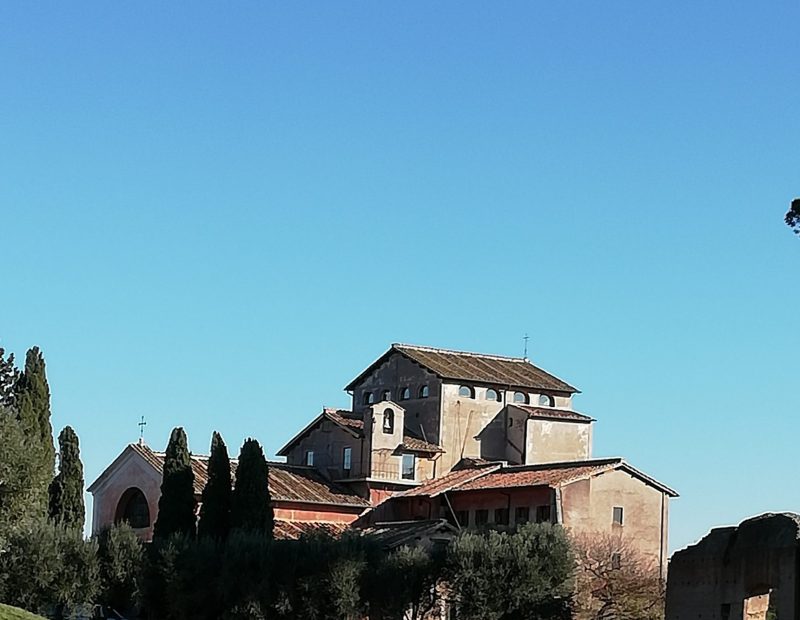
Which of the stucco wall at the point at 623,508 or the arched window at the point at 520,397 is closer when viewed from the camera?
the stucco wall at the point at 623,508

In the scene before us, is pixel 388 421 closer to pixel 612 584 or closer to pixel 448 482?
pixel 448 482

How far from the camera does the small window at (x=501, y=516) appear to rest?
5331 centimetres

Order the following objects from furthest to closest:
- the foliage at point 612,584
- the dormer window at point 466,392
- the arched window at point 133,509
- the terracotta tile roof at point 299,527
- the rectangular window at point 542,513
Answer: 1. the dormer window at point 466,392
2. the arched window at point 133,509
3. the terracotta tile roof at point 299,527
4. the rectangular window at point 542,513
5. the foliage at point 612,584

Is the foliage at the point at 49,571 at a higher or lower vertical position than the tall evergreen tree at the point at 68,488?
lower

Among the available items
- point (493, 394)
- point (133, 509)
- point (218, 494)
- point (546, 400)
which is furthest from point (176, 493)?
point (546, 400)

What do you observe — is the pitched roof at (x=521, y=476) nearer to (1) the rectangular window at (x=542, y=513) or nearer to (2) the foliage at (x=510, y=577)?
(1) the rectangular window at (x=542, y=513)

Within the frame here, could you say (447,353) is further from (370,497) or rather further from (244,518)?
(244,518)

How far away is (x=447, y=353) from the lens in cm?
6419

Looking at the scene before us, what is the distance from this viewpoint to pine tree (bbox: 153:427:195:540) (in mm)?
50172

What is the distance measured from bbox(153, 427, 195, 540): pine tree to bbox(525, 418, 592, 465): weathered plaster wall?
1555cm

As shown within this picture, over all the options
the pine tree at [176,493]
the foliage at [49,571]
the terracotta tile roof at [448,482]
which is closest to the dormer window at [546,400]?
the terracotta tile roof at [448,482]

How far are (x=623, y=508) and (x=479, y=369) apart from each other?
1231 centimetres

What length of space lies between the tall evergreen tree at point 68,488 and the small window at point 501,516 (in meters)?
15.2

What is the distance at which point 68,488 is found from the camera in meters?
48.5
